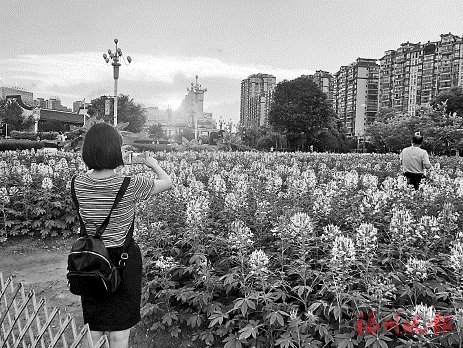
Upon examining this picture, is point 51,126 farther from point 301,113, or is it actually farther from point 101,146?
point 101,146

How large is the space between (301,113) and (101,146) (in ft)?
164

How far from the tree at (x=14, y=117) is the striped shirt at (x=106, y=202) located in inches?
3307

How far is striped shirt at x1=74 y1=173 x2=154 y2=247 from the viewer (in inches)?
112

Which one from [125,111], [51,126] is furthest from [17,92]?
[125,111]

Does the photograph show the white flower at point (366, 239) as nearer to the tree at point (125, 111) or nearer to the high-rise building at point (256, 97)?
the tree at point (125, 111)

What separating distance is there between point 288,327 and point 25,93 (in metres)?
137

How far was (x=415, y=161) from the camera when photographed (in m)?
8.45

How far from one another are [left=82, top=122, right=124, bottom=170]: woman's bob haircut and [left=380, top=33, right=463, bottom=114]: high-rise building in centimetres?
8640

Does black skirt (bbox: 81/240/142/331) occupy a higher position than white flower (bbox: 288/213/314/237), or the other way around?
white flower (bbox: 288/213/314/237)

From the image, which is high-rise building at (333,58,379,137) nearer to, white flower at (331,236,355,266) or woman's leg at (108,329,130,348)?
white flower at (331,236,355,266)

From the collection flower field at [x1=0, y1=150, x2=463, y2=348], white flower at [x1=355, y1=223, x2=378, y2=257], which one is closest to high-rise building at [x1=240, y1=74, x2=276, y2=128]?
flower field at [x1=0, y1=150, x2=463, y2=348]

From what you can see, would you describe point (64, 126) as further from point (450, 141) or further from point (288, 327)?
point (288, 327)

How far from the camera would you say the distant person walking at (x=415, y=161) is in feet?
27.2

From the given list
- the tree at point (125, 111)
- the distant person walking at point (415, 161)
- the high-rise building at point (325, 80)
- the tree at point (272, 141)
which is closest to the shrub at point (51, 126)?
the tree at point (125, 111)
